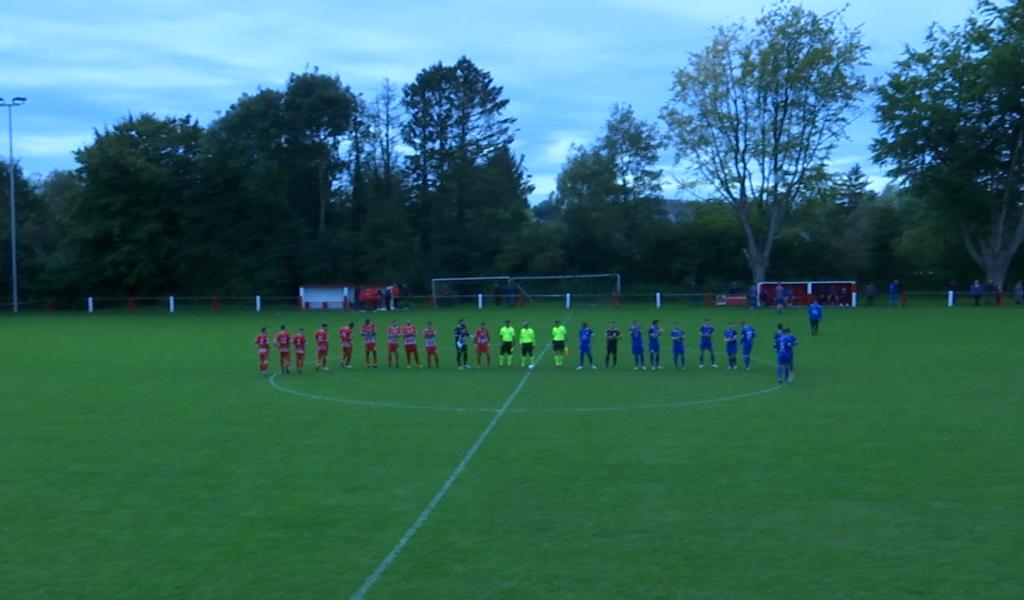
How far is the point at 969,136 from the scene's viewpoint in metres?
50.0

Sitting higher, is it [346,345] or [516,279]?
[516,279]

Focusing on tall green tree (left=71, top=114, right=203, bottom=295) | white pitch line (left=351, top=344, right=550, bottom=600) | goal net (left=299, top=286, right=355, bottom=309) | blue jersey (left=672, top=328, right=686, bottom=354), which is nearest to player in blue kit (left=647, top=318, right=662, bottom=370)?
blue jersey (left=672, top=328, right=686, bottom=354)

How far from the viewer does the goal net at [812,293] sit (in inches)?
1943

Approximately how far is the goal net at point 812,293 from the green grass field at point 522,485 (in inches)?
1088

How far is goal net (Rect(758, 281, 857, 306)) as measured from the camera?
49344 mm

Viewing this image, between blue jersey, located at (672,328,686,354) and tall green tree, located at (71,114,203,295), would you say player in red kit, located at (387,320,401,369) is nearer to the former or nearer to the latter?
blue jersey, located at (672,328,686,354)

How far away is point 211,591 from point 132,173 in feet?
186

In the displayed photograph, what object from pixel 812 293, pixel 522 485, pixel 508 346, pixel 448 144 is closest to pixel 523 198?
pixel 448 144

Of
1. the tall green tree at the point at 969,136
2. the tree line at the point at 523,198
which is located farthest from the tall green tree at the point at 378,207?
the tall green tree at the point at 969,136

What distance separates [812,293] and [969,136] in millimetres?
12394

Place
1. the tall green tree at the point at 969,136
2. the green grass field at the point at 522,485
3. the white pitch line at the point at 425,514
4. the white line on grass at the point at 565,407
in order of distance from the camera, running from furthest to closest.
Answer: the tall green tree at the point at 969,136 < the white line on grass at the point at 565,407 < the green grass field at the point at 522,485 < the white pitch line at the point at 425,514

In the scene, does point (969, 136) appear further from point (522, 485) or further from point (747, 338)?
point (522, 485)

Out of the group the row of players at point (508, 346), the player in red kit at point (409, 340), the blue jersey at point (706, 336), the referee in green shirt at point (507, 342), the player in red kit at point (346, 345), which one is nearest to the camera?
the row of players at point (508, 346)

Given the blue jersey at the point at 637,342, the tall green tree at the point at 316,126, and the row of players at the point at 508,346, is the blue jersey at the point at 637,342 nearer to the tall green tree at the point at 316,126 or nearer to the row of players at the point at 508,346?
the row of players at the point at 508,346
